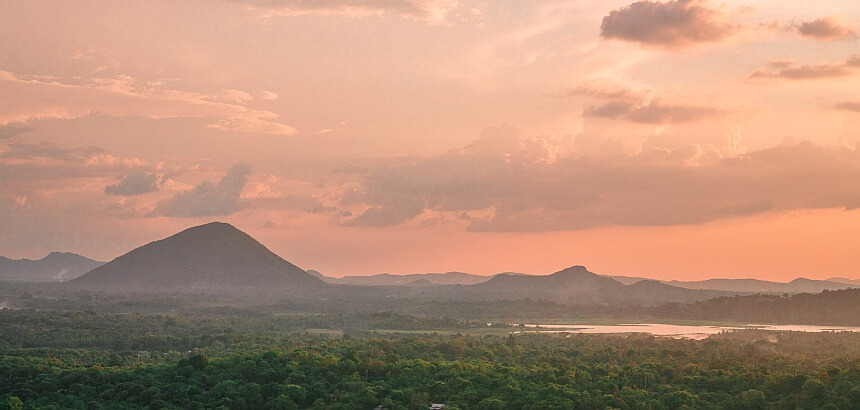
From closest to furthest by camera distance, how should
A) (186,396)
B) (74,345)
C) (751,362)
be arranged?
(186,396) → (751,362) → (74,345)

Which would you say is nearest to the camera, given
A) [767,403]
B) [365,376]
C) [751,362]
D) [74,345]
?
[767,403]

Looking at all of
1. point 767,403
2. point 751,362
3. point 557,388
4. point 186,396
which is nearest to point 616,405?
point 557,388

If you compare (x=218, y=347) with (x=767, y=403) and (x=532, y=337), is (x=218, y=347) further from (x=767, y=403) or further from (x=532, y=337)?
(x=767, y=403)

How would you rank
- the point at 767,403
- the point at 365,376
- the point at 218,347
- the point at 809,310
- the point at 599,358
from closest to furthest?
the point at 767,403
the point at 365,376
the point at 599,358
the point at 218,347
the point at 809,310

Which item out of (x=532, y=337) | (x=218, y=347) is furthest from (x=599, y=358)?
(x=218, y=347)

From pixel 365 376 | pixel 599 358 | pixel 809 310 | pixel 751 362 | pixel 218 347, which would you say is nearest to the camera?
pixel 365 376

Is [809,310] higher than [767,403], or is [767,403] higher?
[809,310]

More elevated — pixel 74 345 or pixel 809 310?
pixel 809 310

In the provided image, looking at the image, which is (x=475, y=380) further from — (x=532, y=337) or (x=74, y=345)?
(x=74, y=345)

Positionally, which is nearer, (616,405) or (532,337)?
(616,405)
